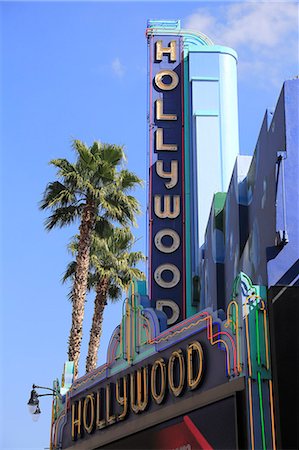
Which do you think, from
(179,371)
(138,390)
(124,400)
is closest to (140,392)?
(138,390)

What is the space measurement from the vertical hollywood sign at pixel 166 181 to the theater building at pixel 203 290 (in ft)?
0.11

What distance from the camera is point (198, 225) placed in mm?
23266

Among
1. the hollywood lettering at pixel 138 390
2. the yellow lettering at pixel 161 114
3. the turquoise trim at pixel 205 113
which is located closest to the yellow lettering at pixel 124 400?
the hollywood lettering at pixel 138 390

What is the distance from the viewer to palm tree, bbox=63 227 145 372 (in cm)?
3347

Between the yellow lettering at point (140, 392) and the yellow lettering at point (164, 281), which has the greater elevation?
the yellow lettering at point (164, 281)

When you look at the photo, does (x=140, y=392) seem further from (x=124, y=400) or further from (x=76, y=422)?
(x=76, y=422)

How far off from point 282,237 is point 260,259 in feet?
5.13

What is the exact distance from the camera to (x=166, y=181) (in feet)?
78.3

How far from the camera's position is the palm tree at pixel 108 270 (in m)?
33.5

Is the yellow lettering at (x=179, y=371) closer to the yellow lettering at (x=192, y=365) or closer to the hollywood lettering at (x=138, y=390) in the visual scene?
the hollywood lettering at (x=138, y=390)

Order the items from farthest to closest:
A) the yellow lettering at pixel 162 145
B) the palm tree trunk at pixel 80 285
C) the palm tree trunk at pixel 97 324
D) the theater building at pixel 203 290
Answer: the palm tree trunk at pixel 97 324
the palm tree trunk at pixel 80 285
the yellow lettering at pixel 162 145
the theater building at pixel 203 290

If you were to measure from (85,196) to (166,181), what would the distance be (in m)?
7.17

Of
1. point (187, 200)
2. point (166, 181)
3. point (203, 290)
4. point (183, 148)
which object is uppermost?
point (183, 148)

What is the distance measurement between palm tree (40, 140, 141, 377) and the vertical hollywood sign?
20.2 ft
